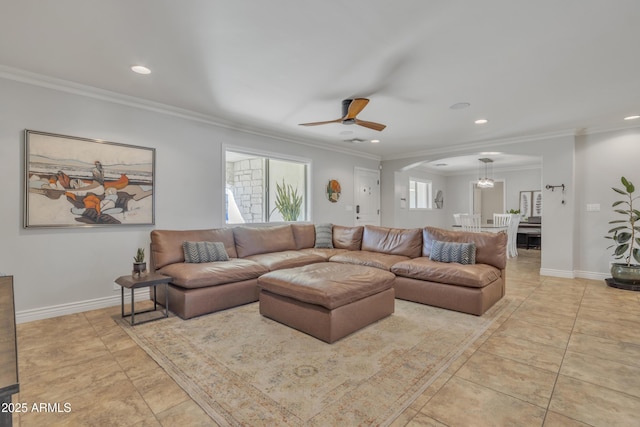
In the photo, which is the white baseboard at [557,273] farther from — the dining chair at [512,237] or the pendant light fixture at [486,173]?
the pendant light fixture at [486,173]

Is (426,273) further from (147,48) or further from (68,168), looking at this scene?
(68,168)

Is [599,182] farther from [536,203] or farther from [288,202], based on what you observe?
[288,202]

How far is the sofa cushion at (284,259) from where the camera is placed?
3918mm

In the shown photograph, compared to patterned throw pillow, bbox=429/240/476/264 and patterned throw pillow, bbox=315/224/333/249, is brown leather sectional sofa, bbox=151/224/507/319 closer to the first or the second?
patterned throw pillow, bbox=429/240/476/264

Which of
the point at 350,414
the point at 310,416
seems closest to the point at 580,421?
the point at 350,414

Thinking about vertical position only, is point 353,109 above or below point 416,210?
above

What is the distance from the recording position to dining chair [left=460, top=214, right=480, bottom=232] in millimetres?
6679

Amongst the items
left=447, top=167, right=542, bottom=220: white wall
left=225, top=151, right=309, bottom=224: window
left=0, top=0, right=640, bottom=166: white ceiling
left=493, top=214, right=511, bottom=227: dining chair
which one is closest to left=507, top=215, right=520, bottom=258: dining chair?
left=493, top=214, right=511, bottom=227: dining chair

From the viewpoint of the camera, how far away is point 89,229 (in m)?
3.40

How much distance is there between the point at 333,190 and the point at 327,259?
211 centimetres

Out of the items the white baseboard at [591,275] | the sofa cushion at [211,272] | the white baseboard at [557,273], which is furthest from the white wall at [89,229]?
the white baseboard at [591,275]

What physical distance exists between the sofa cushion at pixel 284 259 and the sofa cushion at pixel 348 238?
68cm

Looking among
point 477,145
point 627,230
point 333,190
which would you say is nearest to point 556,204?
point 627,230

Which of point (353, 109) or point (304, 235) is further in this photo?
point (304, 235)
